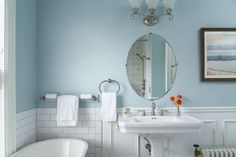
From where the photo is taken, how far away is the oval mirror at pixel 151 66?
2.88 meters

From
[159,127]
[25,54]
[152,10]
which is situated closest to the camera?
[159,127]

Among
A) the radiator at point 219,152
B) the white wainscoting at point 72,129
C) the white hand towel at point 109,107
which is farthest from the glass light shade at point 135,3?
the radiator at point 219,152

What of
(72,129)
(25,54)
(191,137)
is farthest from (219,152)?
(25,54)

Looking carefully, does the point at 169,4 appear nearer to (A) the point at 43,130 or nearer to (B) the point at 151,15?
(B) the point at 151,15

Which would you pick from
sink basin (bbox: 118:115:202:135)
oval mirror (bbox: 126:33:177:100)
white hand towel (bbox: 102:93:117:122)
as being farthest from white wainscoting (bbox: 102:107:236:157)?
sink basin (bbox: 118:115:202:135)

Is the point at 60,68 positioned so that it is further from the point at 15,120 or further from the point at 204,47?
the point at 204,47

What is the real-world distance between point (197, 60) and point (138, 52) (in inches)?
29.4

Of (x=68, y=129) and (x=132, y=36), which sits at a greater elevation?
(x=132, y=36)

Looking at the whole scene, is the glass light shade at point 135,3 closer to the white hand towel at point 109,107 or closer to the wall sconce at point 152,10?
the wall sconce at point 152,10

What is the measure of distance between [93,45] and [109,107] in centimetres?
79

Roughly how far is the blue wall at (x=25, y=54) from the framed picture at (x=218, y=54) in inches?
81.2

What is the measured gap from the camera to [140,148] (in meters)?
2.87

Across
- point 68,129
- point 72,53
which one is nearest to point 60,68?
point 72,53

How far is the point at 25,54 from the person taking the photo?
2.57m
